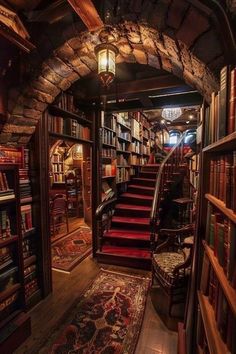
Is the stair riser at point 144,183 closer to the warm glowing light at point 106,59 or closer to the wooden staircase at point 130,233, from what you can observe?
the wooden staircase at point 130,233

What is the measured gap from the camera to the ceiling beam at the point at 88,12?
116cm

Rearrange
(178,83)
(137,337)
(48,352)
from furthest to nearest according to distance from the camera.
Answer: (178,83), (137,337), (48,352)

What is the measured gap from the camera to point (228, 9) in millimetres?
972

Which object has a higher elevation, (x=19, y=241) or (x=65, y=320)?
(x=19, y=241)

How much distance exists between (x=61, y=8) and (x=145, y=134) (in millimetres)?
5638

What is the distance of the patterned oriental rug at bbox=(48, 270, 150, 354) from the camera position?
1755 millimetres

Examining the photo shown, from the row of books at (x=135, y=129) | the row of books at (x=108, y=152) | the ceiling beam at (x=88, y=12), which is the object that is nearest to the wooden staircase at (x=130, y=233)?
the row of books at (x=108, y=152)

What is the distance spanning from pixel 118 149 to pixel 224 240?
3636 mm

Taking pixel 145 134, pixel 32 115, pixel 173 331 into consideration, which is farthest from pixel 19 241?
pixel 145 134

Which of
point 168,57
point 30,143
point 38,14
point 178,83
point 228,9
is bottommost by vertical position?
point 30,143

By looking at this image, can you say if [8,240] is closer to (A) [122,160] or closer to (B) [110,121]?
(B) [110,121]

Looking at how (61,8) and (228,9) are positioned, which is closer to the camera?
(228,9)

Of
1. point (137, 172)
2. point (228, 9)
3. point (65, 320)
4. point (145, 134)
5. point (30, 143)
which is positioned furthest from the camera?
point (145, 134)

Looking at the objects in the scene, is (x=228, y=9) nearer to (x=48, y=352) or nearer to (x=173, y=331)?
(x=173, y=331)
